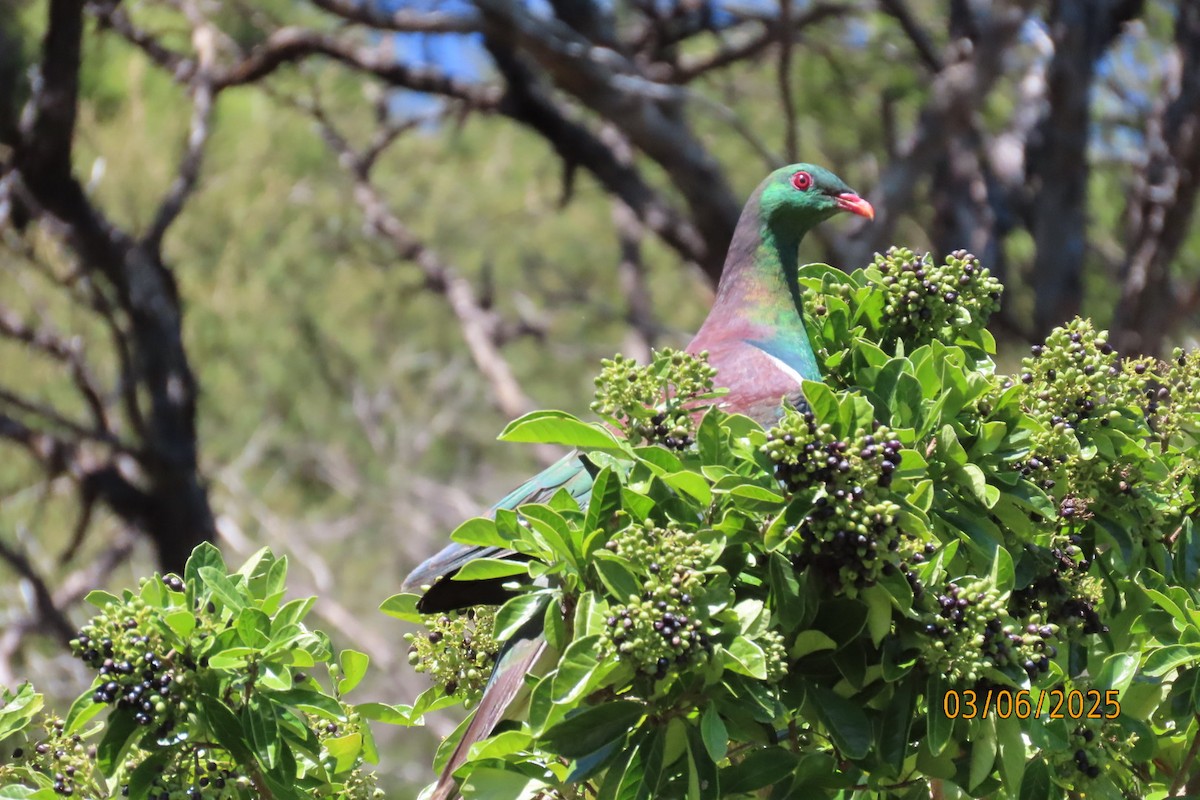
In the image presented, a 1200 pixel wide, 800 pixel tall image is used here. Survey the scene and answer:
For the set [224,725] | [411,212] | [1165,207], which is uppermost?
[411,212]

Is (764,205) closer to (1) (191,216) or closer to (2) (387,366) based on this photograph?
(1) (191,216)

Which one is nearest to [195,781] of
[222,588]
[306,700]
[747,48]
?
[306,700]

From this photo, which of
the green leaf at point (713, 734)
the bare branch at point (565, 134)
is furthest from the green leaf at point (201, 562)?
the bare branch at point (565, 134)

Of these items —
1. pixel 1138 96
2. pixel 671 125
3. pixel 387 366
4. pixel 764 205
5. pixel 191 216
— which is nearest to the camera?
pixel 764 205

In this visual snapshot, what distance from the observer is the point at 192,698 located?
82.0 inches

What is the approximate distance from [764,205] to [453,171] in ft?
41.6

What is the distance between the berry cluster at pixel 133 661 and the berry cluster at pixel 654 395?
760 millimetres

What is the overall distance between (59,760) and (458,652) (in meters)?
0.72

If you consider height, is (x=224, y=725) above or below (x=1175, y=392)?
below

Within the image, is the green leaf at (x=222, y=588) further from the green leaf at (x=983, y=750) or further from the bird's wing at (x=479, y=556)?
the green leaf at (x=983, y=750)

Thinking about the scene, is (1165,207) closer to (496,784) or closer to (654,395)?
(654,395)

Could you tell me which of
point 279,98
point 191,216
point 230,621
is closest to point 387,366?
point 191,216

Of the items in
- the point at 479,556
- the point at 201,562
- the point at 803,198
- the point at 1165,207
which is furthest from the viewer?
the point at 1165,207

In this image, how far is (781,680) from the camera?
2.04 meters
